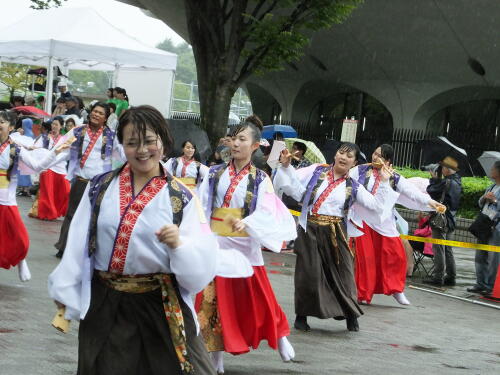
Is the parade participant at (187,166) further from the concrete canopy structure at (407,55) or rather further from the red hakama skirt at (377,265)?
the concrete canopy structure at (407,55)

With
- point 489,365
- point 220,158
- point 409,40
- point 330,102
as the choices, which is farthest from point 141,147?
point 330,102

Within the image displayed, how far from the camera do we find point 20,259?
923cm

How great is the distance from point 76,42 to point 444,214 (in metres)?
11.3

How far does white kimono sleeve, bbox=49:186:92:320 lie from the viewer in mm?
4289

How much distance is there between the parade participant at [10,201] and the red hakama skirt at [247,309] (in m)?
2.98

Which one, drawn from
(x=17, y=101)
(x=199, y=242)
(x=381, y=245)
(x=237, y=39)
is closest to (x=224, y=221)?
(x=199, y=242)

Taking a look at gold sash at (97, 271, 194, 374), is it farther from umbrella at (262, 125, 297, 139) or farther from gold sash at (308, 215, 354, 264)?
umbrella at (262, 125, 297, 139)

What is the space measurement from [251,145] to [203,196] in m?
0.50

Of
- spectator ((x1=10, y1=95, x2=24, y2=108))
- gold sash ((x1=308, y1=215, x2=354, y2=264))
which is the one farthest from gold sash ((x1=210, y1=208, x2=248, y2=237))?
spectator ((x1=10, y1=95, x2=24, y2=108))

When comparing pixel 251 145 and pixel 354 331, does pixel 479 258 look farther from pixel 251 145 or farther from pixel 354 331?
pixel 251 145

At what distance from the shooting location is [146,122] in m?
4.32

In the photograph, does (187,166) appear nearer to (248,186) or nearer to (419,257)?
Answer: (419,257)

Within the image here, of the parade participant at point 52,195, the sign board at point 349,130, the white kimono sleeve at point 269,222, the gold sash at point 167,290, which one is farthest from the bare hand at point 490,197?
the gold sash at point 167,290

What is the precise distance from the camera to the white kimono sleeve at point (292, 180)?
27.6 ft
